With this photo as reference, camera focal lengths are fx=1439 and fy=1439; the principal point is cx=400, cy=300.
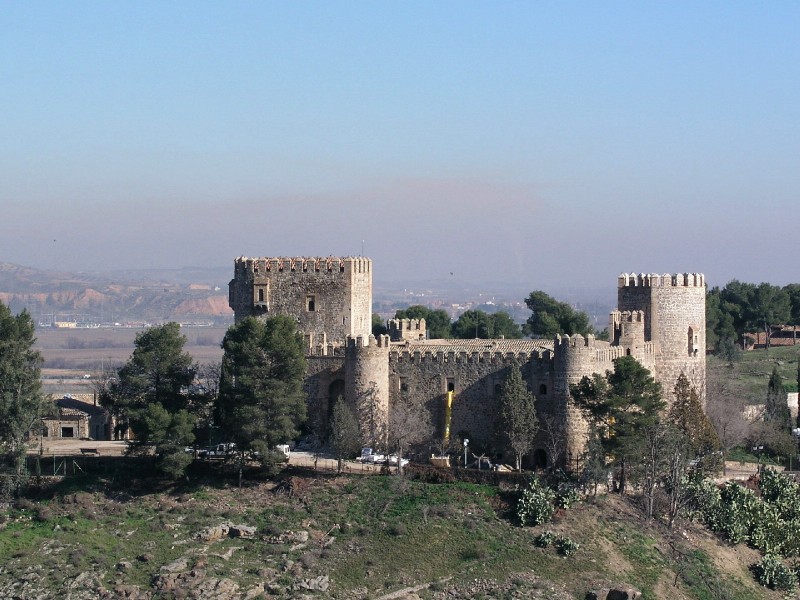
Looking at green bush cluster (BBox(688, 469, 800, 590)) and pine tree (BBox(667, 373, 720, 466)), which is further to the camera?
pine tree (BBox(667, 373, 720, 466))

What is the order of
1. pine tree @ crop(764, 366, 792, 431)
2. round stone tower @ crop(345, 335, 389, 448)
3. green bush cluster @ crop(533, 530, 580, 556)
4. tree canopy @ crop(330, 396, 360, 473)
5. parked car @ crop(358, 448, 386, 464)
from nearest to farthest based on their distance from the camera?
green bush cluster @ crop(533, 530, 580, 556) < tree canopy @ crop(330, 396, 360, 473) < parked car @ crop(358, 448, 386, 464) < round stone tower @ crop(345, 335, 389, 448) < pine tree @ crop(764, 366, 792, 431)

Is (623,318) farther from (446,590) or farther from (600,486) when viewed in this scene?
(446,590)

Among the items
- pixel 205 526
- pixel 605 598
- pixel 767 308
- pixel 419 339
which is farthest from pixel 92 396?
pixel 767 308

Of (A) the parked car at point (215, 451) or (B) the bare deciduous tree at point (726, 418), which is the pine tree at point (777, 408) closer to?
(B) the bare deciduous tree at point (726, 418)

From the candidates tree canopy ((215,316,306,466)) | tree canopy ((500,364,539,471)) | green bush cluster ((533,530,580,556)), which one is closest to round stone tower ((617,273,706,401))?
tree canopy ((500,364,539,471))

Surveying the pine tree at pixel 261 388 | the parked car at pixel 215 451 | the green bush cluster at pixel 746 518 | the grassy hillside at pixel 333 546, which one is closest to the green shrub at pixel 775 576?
the grassy hillside at pixel 333 546

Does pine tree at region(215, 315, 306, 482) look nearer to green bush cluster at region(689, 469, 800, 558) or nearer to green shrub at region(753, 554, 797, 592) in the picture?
green bush cluster at region(689, 469, 800, 558)

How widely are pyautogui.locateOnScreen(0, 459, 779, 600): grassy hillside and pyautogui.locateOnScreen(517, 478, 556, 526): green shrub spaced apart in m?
0.46

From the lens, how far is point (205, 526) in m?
54.0

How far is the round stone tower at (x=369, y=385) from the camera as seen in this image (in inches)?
2411

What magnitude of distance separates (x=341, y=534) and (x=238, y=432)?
6987mm

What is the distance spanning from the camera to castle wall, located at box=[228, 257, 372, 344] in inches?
2628

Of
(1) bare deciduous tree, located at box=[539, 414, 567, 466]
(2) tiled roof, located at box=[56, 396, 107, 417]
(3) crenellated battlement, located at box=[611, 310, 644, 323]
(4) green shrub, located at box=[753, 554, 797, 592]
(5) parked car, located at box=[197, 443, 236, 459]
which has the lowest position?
(4) green shrub, located at box=[753, 554, 797, 592]

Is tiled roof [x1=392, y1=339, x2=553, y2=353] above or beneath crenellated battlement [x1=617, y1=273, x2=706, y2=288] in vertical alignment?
beneath
